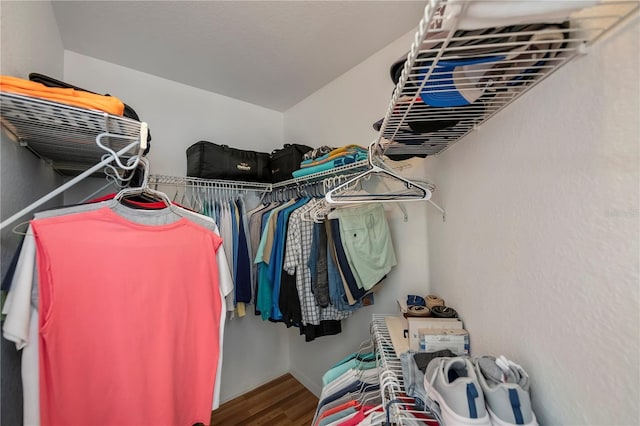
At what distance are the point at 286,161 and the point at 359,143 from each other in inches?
21.4

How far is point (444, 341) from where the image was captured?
90cm

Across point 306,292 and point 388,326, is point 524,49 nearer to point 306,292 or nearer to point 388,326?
point 388,326

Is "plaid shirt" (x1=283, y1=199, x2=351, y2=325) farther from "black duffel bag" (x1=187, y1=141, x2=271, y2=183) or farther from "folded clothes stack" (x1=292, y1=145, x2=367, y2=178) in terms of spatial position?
"black duffel bag" (x1=187, y1=141, x2=271, y2=183)

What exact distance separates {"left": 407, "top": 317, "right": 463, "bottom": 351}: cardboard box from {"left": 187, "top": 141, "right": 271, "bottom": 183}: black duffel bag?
143 centimetres

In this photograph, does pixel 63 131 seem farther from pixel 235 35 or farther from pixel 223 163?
pixel 235 35

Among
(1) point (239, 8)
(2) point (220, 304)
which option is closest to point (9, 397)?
(2) point (220, 304)

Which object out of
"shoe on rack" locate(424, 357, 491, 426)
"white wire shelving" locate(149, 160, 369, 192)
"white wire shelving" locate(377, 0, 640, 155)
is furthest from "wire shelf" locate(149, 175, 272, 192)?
"shoe on rack" locate(424, 357, 491, 426)

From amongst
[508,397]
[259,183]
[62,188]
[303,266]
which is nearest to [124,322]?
[62,188]

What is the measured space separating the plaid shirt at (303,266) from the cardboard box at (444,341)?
0.63 m

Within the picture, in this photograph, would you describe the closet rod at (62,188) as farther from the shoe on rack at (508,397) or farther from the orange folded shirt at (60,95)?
the shoe on rack at (508,397)

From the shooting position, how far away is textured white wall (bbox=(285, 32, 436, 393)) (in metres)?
1.42

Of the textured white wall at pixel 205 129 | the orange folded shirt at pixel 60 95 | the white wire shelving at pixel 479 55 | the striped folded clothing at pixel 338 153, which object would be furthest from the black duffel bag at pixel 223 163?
the white wire shelving at pixel 479 55

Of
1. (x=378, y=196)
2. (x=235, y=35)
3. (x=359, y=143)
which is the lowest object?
(x=378, y=196)

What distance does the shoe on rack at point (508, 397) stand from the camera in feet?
1.74
